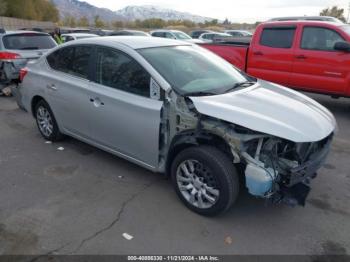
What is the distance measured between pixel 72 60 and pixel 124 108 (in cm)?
141

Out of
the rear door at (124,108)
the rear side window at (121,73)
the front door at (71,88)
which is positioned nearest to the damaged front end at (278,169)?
the rear door at (124,108)

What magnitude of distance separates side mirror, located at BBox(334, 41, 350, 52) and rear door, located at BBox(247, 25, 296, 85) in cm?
94

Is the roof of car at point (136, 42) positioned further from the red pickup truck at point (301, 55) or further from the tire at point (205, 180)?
the red pickup truck at point (301, 55)

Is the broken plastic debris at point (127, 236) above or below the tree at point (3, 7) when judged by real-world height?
below

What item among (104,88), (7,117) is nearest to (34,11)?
(7,117)

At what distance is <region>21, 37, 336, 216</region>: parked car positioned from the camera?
Answer: 3057 millimetres

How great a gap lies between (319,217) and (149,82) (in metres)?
2.30

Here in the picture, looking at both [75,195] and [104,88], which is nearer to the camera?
[75,195]

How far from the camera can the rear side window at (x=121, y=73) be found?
3.69 meters

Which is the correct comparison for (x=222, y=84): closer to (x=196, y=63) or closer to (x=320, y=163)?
(x=196, y=63)

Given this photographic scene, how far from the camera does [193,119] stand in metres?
3.30

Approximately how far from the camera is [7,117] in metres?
6.80

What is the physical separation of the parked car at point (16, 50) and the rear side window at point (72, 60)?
383cm

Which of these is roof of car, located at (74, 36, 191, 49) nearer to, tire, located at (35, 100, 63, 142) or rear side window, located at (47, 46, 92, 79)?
rear side window, located at (47, 46, 92, 79)
